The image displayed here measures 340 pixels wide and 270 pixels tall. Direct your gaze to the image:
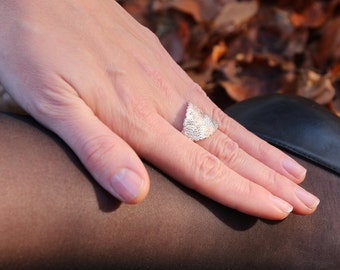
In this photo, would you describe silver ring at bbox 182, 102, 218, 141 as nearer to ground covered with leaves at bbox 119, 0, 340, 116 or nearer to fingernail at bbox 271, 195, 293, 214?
fingernail at bbox 271, 195, 293, 214

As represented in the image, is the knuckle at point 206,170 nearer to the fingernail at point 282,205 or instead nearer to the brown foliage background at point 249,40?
the fingernail at point 282,205

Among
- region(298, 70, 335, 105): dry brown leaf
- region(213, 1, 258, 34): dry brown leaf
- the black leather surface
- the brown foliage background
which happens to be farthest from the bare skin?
region(213, 1, 258, 34): dry brown leaf

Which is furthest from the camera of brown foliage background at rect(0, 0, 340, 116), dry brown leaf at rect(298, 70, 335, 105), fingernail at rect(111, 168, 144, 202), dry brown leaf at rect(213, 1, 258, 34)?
dry brown leaf at rect(213, 1, 258, 34)

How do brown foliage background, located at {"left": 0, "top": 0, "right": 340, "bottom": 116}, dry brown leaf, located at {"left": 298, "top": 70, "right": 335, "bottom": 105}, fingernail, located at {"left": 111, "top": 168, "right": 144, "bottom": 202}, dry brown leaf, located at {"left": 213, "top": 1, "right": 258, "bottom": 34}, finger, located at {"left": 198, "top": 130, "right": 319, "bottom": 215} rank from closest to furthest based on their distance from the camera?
fingernail, located at {"left": 111, "top": 168, "right": 144, "bottom": 202}, finger, located at {"left": 198, "top": 130, "right": 319, "bottom": 215}, dry brown leaf, located at {"left": 298, "top": 70, "right": 335, "bottom": 105}, brown foliage background, located at {"left": 0, "top": 0, "right": 340, "bottom": 116}, dry brown leaf, located at {"left": 213, "top": 1, "right": 258, "bottom": 34}

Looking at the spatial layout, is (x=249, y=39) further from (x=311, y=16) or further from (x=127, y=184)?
(x=127, y=184)

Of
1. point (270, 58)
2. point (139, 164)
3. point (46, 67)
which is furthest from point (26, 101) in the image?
point (270, 58)

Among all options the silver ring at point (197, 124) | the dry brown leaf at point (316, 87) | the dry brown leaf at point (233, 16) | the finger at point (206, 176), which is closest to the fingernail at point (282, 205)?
the finger at point (206, 176)

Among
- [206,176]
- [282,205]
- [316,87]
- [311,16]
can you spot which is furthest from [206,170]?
[311,16]

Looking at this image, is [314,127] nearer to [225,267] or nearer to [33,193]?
[225,267]
